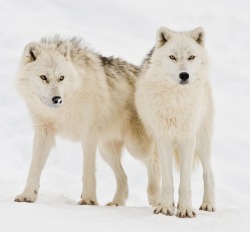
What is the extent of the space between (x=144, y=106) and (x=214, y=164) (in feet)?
16.8

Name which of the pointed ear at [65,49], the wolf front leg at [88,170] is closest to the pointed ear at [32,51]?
the pointed ear at [65,49]

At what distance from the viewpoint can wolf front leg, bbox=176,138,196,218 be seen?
6.20 m

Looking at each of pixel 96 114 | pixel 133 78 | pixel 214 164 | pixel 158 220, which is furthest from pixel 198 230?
pixel 214 164

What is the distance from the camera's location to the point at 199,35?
261 inches

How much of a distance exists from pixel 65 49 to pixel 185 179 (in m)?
2.12

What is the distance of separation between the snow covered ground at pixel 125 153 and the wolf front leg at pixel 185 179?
0.18m

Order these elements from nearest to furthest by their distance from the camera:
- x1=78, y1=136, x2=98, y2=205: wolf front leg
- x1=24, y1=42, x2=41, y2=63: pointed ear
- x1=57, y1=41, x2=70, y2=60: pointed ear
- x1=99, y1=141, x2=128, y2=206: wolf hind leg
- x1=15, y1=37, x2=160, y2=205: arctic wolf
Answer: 1. x1=15, y1=37, x2=160, y2=205: arctic wolf
2. x1=24, y1=42, x2=41, y2=63: pointed ear
3. x1=57, y1=41, x2=70, y2=60: pointed ear
4. x1=78, y1=136, x2=98, y2=205: wolf front leg
5. x1=99, y1=141, x2=128, y2=206: wolf hind leg

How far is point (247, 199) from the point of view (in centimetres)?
998

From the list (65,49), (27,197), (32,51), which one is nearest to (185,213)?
(27,197)

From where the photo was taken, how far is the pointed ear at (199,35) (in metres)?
6.61

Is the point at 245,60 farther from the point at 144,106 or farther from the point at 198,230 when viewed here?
the point at 198,230

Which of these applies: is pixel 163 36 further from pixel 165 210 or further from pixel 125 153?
pixel 125 153

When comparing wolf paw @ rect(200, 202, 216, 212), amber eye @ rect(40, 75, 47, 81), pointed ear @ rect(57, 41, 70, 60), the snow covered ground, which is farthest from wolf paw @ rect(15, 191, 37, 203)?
wolf paw @ rect(200, 202, 216, 212)

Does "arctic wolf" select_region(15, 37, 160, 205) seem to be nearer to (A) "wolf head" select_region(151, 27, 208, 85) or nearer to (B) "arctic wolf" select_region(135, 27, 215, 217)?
(B) "arctic wolf" select_region(135, 27, 215, 217)
